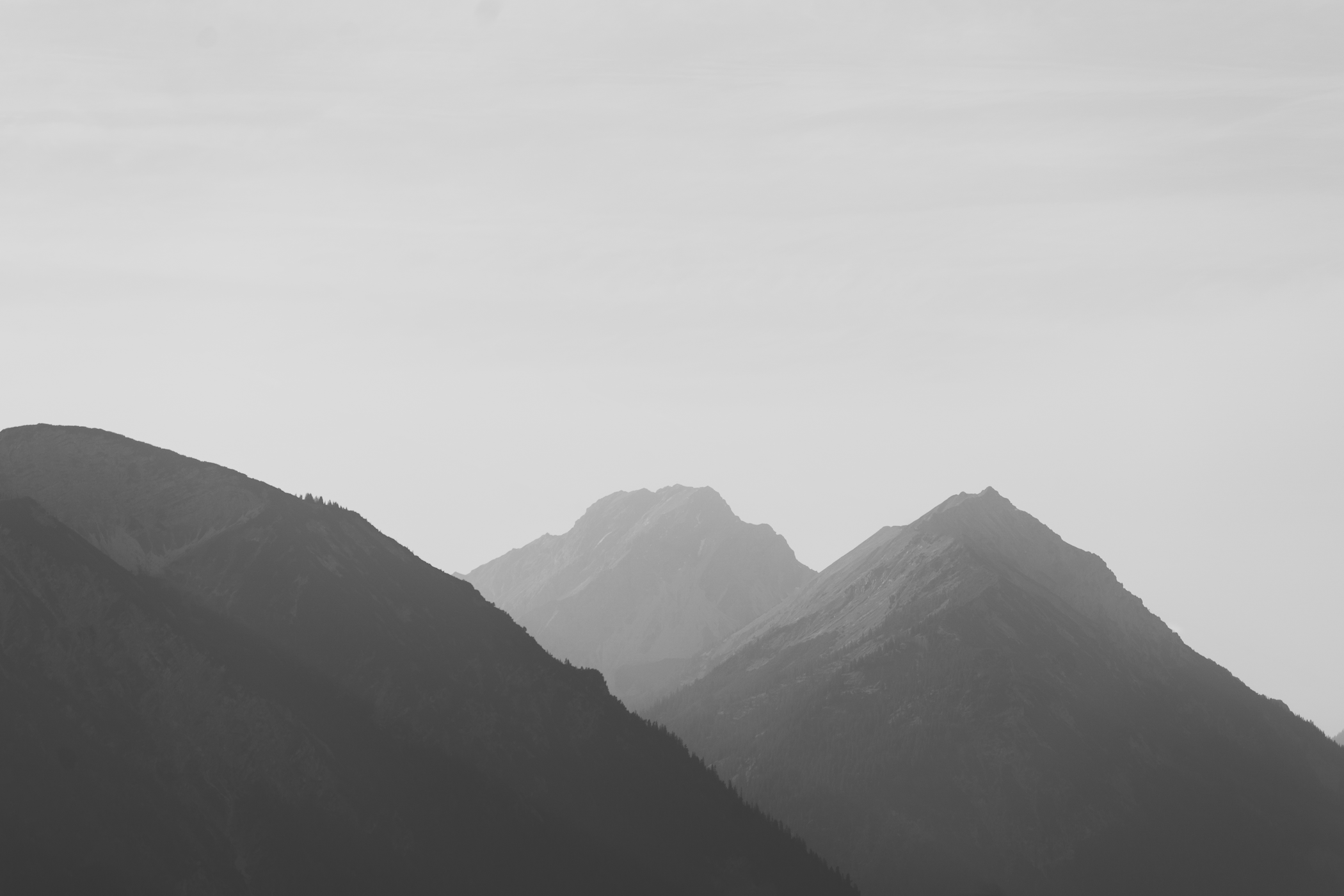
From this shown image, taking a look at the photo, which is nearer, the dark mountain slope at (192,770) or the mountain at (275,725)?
the dark mountain slope at (192,770)

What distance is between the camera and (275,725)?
492ft

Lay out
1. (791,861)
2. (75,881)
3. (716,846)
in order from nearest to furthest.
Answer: (75,881) → (716,846) → (791,861)

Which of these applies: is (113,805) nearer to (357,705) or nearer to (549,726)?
(357,705)

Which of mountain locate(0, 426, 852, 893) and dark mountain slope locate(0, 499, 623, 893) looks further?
mountain locate(0, 426, 852, 893)

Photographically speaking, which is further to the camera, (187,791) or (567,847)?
(567,847)

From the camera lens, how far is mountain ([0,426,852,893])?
130875 mm

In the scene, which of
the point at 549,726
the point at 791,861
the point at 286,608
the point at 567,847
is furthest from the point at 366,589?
the point at 791,861

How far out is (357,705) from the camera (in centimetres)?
16588

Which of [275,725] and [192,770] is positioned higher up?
[275,725]

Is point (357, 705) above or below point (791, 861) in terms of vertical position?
above

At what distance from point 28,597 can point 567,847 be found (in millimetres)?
71949

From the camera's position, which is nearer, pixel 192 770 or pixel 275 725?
pixel 192 770

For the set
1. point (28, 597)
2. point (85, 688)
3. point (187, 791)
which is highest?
point (28, 597)

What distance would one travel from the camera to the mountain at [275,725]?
130875mm
